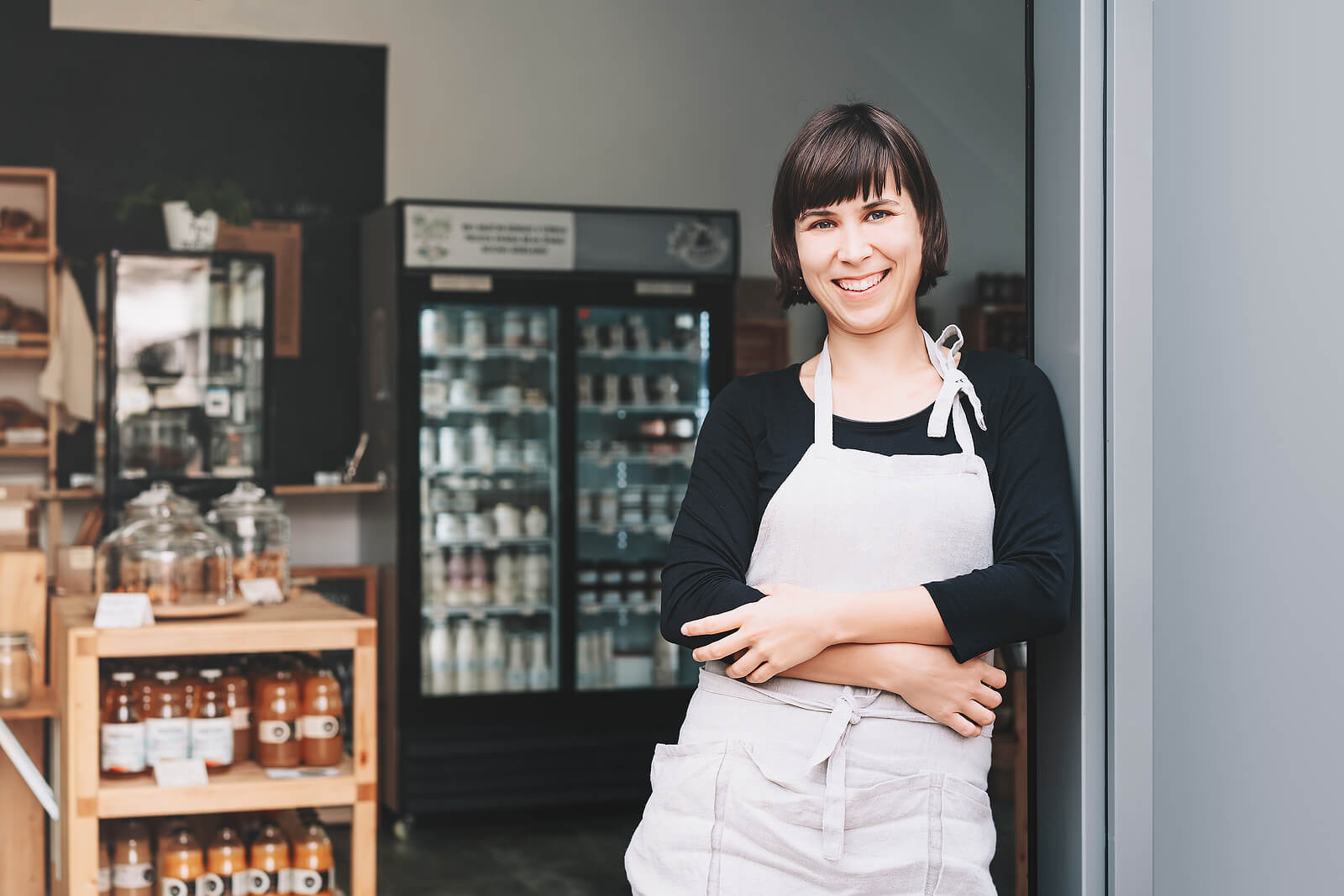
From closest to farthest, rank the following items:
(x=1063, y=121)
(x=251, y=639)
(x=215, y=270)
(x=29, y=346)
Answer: (x=1063, y=121)
(x=251, y=639)
(x=215, y=270)
(x=29, y=346)

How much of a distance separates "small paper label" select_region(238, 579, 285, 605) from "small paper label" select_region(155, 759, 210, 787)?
0.55 meters

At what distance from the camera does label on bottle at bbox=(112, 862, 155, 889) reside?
3.00 meters

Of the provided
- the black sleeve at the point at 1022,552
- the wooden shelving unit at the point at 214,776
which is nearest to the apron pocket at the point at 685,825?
Result: the black sleeve at the point at 1022,552

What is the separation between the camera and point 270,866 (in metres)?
3.09

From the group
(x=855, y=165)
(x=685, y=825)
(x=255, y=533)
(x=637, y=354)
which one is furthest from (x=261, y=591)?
(x=637, y=354)

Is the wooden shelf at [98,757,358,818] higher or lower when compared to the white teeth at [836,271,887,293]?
lower

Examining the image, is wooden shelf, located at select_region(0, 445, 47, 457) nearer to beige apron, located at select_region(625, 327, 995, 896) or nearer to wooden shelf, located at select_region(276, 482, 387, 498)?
wooden shelf, located at select_region(276, 482, 387, 498)

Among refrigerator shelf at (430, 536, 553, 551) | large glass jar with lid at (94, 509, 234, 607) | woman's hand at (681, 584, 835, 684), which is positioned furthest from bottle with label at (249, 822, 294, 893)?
refrigerator shelf at (430, 536, 553, 551)

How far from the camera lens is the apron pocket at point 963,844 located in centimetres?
147

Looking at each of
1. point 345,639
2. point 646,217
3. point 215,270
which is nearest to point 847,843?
point 345,639

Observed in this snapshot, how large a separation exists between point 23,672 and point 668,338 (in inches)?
125

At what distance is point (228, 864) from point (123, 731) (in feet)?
1.46

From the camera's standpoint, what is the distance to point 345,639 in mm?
2992

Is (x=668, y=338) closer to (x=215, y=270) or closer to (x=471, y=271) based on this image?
(x=471, y=271)
